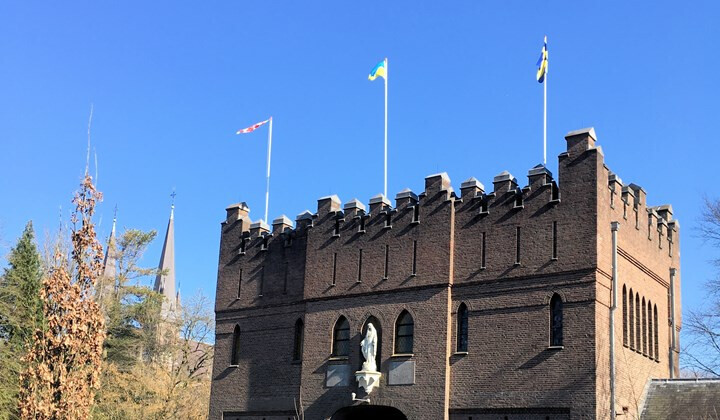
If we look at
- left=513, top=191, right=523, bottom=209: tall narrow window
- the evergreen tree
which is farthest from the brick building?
the evergreen tree

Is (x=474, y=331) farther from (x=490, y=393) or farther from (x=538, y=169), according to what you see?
(x=538, y=169)

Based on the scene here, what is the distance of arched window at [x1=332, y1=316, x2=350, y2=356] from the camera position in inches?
1244

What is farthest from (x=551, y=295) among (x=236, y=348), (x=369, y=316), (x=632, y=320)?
(x=236, y=348)

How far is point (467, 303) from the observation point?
28797 millimetres

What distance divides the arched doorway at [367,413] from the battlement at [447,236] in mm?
4086

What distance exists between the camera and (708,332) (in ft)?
107

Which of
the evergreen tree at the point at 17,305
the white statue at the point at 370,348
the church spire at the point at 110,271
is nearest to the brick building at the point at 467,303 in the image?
the white statue at the point at 370,348

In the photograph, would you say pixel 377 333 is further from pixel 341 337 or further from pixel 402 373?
pixel 402 373

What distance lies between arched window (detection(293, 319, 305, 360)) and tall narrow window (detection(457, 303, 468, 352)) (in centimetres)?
684

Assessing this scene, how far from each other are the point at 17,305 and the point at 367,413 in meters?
22.2

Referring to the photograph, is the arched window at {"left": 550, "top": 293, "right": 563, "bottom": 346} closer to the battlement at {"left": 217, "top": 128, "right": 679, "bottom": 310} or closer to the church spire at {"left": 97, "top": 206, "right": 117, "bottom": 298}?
the battlement at {"left": 217, "top": 128, "right": 679, "bottom": 310}

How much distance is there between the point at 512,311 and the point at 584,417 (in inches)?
155

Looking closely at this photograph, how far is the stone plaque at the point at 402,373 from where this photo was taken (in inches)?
1155

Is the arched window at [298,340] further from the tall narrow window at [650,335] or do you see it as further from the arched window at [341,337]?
the tall narrow window at [650,335]
